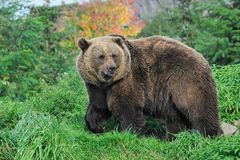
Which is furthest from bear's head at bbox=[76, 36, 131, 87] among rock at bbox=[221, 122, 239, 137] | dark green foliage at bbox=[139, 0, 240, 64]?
dark green foliage at bbox=[139, 0, 240, 64]

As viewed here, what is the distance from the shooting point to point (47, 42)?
16.0m

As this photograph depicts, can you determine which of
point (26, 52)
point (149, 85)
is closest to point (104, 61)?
point (149, 85)

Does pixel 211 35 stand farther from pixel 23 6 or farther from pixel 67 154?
pixel 67 154

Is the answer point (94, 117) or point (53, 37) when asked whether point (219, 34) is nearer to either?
point (53, 37)

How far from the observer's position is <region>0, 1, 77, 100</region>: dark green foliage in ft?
44.1

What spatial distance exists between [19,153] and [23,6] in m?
10.7

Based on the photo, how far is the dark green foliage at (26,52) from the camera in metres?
13.5

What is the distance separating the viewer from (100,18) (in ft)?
64.5

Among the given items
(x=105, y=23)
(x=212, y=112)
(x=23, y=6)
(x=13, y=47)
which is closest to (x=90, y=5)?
(x=105, y=23)

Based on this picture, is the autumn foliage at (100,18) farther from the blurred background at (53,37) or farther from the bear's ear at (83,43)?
the bear's ear at (83,43)

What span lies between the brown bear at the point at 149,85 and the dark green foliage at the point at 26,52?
5312 mm

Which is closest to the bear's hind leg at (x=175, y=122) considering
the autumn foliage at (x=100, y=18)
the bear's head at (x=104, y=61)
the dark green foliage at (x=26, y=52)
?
the bear's head at (x=104, y=61)

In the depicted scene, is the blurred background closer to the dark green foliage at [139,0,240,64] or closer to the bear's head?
the dark green foliage at [139,0,240,64]

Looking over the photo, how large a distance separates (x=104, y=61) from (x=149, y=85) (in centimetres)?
70
